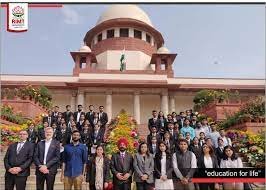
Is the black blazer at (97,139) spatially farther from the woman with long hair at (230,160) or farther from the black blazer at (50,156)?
the woman with long hair at (230,160)

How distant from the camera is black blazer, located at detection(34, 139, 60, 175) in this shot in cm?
570

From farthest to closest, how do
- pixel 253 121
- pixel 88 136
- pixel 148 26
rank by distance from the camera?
pixel 148 26 → pixel 253 121 → pixel 88 136

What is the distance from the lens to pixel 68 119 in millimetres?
9453

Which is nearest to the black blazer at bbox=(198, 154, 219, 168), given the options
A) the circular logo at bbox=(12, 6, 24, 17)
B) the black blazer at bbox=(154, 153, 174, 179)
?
the black blazer at bbox=(154, 153, 174, 179)

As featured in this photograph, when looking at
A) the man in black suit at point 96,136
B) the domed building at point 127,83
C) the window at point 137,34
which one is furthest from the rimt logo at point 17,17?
the window at point 137,34

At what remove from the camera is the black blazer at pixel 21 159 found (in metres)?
5.69

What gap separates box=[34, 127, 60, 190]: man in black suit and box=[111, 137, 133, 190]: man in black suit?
0.97 m

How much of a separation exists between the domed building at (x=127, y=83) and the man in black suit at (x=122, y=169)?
14.0 meters

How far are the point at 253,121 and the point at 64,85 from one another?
12.7 metres

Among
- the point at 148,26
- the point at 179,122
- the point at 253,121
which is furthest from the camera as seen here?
the point at 148,26

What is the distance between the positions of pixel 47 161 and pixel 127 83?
14406mm

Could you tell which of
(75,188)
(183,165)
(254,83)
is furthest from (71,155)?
(254,83)

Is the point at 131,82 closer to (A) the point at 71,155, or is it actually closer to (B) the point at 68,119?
(B) the point at 68,119

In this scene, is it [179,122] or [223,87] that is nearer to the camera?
[179,122]
